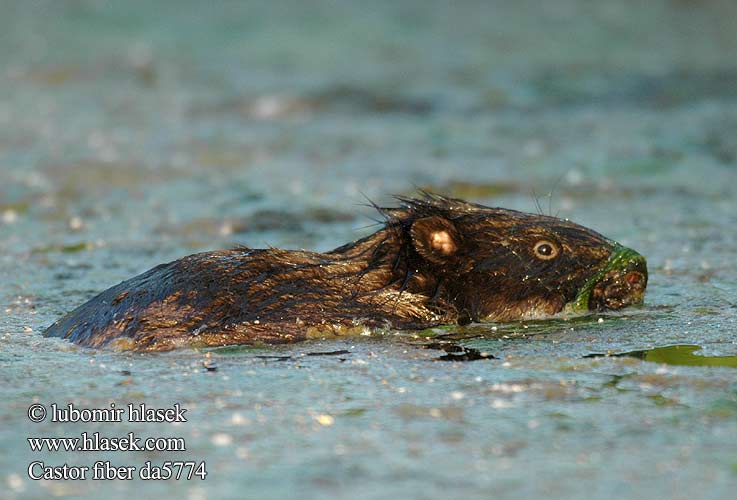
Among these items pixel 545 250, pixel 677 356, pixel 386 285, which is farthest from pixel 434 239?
pixel 677 356

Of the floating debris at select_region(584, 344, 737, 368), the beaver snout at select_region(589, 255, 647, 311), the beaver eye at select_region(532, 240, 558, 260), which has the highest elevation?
the beaver eye at select_region(532, 240, 558, 260)

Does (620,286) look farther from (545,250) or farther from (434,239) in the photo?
(434,239)

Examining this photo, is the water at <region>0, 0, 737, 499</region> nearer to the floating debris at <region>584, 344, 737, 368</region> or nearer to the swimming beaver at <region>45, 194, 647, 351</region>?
the floating debris at <region>584, 344, 737, 368</region>

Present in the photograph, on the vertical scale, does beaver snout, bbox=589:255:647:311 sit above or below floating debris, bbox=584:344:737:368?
above

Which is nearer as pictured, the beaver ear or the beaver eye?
the beaver ear

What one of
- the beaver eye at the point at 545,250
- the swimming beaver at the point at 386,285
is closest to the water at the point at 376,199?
the swimming beaver at the point at 386,285

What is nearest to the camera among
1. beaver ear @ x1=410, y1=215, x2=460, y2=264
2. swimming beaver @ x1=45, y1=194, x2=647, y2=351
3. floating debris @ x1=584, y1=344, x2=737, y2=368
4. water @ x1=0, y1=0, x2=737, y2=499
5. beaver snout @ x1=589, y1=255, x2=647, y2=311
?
water @ x1=0, y1=0, x2=737, y2=499

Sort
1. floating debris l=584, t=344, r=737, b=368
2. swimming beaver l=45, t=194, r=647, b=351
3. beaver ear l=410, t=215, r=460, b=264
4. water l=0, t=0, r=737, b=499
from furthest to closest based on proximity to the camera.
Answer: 1. beaver ear l=410, t=215, r=460, b=264
2. swimming beaver l=45, t=194, r=647, b=351
3. floating debris l=584, t=344, r=737, b=368
4. water l=0, t=0, r=737, b=499

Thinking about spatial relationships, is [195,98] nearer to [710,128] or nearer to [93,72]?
[93,72]

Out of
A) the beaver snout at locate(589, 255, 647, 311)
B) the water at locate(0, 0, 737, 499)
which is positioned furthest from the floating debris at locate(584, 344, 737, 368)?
the beaver snout at locate(589, 255, 647, 311)

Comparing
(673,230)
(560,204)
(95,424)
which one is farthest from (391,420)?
(560,204)
